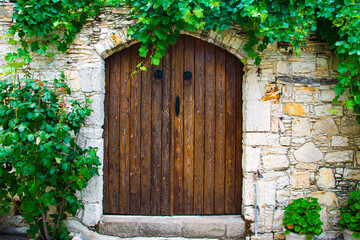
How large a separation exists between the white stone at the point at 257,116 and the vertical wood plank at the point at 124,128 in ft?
4.52

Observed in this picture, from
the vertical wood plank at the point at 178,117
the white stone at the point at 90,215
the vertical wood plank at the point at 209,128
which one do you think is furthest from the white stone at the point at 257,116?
the white stone at the point at 90,215

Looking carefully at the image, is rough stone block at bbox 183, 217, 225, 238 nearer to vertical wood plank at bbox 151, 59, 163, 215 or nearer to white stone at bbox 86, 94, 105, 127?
vertical wood plank at bbox 151, 59, 163, 215

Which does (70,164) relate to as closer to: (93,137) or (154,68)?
(93,137)

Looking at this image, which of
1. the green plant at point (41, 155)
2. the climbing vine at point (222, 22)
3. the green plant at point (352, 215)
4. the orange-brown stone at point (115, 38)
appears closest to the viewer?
the green plant at point (41, 155)

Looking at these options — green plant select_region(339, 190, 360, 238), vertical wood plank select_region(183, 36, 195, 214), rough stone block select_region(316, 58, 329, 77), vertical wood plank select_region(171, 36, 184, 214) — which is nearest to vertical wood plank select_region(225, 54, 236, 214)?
vertical wood plank select_region(183, 36, 195, 214)

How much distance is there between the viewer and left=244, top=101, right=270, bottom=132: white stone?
9.53 feet

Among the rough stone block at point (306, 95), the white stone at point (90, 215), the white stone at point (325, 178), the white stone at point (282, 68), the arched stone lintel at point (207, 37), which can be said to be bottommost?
the white stone at point (90, 215)

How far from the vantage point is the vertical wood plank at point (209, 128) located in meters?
3.10

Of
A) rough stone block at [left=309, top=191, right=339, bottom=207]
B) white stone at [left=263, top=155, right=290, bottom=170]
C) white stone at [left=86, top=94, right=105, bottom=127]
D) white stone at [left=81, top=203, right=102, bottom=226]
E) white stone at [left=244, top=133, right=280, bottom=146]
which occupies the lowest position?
white stone at [left=81, top=203, right=102, bottom=226]

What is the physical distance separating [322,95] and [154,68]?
190cm

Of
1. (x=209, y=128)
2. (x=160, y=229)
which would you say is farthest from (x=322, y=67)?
(x=160, y=229)

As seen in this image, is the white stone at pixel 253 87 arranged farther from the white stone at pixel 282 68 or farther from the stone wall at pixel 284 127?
the white stone at pixel 282 68

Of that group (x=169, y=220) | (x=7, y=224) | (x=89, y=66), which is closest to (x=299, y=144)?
(x=169, y=220)

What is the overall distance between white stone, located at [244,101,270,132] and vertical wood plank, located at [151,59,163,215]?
1.01m
